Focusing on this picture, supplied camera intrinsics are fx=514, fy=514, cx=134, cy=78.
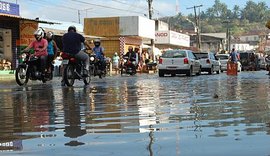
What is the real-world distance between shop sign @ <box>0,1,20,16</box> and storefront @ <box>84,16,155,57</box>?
15657mm

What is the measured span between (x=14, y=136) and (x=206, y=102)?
4.27m

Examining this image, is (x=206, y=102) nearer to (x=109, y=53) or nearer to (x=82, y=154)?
(x=82, y=154)

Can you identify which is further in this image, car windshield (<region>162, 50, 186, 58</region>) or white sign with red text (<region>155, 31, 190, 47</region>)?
white sign with red text (<region>155, 31, 190, 47</region>)

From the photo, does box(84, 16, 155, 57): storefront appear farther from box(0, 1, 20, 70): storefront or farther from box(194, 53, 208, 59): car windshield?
box(0, 1, 20, 70): storefront

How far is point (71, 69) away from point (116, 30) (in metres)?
31.3

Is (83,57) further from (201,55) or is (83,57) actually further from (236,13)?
(236,13)

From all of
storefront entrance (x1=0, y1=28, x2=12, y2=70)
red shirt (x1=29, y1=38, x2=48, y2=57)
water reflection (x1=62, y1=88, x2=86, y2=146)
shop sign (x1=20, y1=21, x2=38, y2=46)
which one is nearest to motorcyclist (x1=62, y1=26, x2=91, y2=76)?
red shirt (x1=29, y1=38, x2=48, y2=57)

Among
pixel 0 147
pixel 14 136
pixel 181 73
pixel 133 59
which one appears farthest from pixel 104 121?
pixel 133 59

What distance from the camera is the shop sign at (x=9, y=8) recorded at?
27.4m

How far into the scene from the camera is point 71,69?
46.9 feet

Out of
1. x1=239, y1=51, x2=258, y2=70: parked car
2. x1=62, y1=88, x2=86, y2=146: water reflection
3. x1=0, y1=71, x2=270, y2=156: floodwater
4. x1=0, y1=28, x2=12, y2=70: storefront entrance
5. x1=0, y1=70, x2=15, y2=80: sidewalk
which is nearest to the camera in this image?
x1=0, y1=71, x2=270, y2=156: floodwater

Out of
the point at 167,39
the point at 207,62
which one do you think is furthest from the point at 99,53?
the point at 167,39

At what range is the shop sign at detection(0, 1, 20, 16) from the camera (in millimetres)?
27406

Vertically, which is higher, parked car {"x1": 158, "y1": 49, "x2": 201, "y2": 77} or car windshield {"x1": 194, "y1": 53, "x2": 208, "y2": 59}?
car windshield {"x1": 194, "y1": 53, "x2": 208, "y2": 59}
